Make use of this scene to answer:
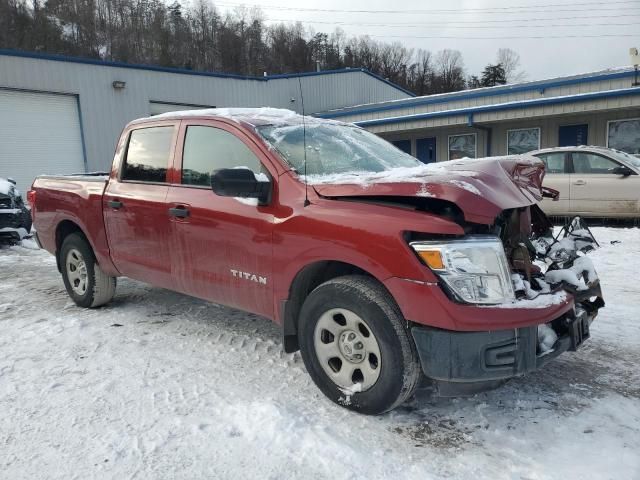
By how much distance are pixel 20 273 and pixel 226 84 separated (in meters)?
16.6

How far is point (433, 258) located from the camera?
8.55ft

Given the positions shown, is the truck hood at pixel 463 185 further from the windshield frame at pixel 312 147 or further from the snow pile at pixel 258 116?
the snow pile at pixel 258 116

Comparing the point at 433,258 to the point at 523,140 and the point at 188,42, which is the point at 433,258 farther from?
the point at 188,42

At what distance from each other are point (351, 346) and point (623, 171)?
8.54m

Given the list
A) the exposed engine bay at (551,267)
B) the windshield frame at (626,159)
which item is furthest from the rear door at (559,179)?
the exposed engine bay at (551,267)

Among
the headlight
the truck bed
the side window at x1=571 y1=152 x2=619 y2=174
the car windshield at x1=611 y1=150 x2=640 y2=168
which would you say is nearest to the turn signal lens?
the headlight

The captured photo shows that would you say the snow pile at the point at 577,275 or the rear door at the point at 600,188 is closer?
the snow pile at the point at 577,275

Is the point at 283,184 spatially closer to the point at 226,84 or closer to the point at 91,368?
the point at 91,368

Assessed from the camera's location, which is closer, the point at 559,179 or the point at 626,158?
the point at 626,158

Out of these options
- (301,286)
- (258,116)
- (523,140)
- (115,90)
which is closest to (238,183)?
(301,286)

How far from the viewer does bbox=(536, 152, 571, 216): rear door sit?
9992mm

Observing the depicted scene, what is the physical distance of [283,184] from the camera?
3307 millimetres

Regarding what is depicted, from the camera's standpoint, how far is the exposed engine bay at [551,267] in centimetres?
292

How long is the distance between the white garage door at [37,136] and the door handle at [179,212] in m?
15.3
